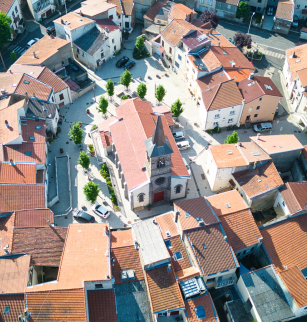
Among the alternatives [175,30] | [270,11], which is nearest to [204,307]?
[175,30]

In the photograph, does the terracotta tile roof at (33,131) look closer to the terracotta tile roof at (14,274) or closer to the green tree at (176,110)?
the terracotta tile roof at (14,274)

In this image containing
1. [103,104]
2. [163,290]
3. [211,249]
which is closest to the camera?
[163,290]

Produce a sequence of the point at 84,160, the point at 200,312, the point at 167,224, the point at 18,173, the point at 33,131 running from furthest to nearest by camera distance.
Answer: the point at 33,131 < the point at 84,160 < the point at 18,173 < the point at 167,224 < the point at 200,312

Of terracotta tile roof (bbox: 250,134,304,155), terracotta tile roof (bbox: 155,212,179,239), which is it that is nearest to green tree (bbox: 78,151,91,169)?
terracotta tile roof (bbox: 155,212,179,239)

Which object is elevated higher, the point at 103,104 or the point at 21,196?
the point at 103,104

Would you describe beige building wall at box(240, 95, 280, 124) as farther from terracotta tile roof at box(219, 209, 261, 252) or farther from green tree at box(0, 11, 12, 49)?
green tree at box(0, 11, 12, 49)

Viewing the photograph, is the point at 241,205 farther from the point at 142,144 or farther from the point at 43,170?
the point at 43,170

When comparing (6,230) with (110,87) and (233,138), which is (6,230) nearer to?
(110,87)
